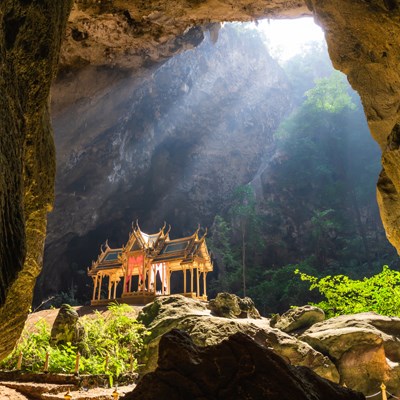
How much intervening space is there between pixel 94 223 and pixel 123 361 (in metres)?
20.0

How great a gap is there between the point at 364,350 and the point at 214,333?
13.1 ft

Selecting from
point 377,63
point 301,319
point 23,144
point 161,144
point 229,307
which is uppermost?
point 161,144

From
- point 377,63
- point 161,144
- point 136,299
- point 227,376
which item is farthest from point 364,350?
point 161,144

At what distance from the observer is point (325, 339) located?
10047 mm

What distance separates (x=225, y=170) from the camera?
36062mm

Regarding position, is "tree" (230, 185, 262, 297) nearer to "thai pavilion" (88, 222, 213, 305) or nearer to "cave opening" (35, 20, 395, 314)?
"cave opening" (35, 20, 395, 314)

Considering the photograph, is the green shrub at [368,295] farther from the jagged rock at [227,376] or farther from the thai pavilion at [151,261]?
the jagged rock at [227,376]

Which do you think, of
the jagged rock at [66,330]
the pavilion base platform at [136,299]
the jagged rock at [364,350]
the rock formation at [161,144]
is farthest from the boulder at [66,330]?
the rock formation at [161,144]

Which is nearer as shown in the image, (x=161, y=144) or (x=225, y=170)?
(x=161, y=144)

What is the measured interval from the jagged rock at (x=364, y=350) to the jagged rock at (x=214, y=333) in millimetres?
472

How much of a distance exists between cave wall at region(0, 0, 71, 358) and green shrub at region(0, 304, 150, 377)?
497 cm

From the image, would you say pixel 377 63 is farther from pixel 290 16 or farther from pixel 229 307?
pixel 229 307

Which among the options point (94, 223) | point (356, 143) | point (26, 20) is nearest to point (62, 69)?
point (26, 20)

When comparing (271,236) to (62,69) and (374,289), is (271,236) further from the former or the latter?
(62,69)
